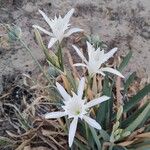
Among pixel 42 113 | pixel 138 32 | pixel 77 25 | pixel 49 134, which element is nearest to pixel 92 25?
pixel 77 25

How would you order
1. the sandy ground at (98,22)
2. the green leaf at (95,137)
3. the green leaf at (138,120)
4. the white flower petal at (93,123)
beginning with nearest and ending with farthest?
1. the white flower petal at (93,123)
2. the green leaf at (95,137)
3. the green leaf at (138,120)
4. the sandy ground at (98,22)

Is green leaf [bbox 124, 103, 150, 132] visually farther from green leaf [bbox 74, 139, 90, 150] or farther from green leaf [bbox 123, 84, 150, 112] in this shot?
green leaf [bbox 74, 139, 90, 150]

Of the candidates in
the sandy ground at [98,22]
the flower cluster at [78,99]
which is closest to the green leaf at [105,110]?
the flower cluster at [78,99]

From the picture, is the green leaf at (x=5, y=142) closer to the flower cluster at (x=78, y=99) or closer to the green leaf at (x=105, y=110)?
the green leaf at (x=105, y=110)

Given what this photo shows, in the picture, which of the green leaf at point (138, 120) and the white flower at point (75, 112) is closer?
the white flower at point (75, 112)

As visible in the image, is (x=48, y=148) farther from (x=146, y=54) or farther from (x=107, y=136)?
(x=146, y=54)

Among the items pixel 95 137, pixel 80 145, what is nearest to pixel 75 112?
pixel 95 137

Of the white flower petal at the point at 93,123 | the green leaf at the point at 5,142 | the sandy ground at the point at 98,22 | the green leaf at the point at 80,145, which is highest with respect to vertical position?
the sandy ground at the point at 98,22

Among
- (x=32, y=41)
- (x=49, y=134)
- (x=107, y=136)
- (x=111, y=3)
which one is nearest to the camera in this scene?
(x=107, y=136)

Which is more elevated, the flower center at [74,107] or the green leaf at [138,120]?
the flower center at [74,107]
